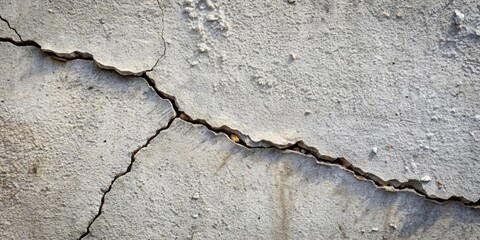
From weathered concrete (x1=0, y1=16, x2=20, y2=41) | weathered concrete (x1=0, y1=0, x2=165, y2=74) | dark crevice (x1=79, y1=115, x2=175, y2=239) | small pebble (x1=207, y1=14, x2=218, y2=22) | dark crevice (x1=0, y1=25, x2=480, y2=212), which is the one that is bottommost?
dark crevice (x1=79, y1=115, x2=175, y2=239)

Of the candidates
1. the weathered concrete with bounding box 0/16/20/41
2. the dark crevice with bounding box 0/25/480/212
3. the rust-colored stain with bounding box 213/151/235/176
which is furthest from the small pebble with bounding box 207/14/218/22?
the weathered concrete with bounding box 0/16/20/41

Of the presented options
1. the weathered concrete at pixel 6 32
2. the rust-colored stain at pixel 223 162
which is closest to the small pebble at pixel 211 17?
the rust-colored stain at pixel 223 162

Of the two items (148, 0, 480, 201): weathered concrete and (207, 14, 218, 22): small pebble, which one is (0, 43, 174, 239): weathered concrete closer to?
(148, 0, 480, 201): weathered concrete

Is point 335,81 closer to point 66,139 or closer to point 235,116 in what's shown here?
point 235,116

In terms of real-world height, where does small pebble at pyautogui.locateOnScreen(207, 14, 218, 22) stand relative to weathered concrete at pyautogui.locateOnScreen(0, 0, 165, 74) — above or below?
above

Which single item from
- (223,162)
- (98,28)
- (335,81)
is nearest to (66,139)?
(98,28)

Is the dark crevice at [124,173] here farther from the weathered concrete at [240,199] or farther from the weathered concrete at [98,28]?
the weathered concrete at [98,28]

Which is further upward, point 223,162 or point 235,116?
point 235,116

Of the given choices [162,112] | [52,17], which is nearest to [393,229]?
[162,112]
